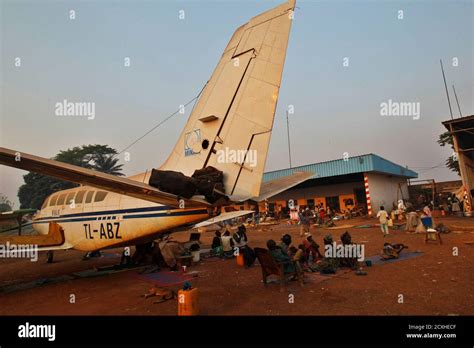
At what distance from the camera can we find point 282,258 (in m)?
7.50

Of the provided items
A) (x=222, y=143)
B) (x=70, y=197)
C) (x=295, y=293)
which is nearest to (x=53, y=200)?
(x=70, y=197)

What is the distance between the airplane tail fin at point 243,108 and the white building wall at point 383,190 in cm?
2468

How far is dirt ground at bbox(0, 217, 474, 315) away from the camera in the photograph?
5.78 m

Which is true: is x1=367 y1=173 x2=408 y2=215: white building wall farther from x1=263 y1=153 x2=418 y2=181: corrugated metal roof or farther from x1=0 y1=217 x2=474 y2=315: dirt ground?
x1=0 y1=217 x2=474 y2=315: dirt ground

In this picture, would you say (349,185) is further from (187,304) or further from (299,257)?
(187,304)

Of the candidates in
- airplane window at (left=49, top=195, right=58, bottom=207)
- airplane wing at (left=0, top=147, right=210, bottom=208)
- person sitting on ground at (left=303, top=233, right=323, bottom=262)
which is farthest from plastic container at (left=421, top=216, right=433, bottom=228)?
airplane window at (left=49, top=195, right=58, bottom=207)

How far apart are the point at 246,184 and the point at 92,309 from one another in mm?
5198

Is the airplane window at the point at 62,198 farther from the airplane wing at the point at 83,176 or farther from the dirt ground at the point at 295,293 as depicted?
the airplane wing at the point at 83,176

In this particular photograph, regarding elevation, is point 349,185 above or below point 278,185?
above

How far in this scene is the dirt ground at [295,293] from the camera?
5.78 metres

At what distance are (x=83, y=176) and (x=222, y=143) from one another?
165 inches

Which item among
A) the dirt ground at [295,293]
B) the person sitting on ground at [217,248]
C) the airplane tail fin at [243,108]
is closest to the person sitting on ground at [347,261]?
the dirt ground at [295,293]
